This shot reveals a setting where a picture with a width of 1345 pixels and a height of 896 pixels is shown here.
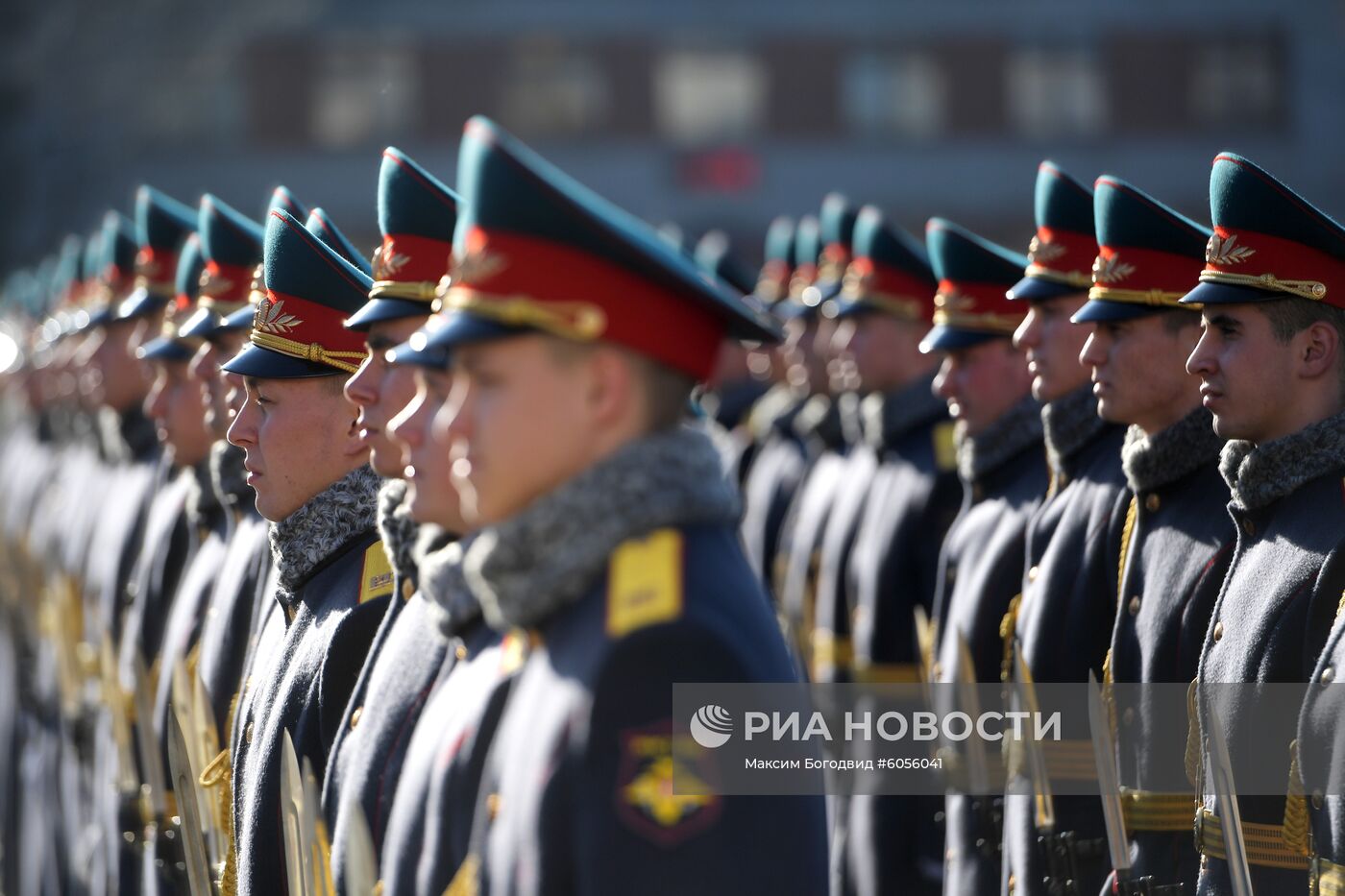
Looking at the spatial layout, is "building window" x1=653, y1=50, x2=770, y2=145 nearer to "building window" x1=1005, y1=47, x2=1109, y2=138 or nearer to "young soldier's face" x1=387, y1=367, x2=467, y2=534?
"building window" x1=1005, y1=47, x2=1109, y2=138

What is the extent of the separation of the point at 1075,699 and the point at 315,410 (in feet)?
6.69

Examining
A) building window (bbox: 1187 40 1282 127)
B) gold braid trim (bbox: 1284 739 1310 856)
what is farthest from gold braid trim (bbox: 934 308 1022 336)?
building window (bbox: 1187 40 1282 127)

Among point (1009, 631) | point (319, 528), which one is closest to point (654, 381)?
point (319, 528)

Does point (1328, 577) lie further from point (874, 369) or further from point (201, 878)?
point (874, 369)

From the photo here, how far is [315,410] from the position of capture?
177 inches

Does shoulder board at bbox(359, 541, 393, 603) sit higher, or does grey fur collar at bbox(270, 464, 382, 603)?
grey fur collar at bbox(270, 464, 382, 603)

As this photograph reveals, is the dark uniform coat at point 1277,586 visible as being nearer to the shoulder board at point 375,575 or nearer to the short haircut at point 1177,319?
the short haircut at point 1177,319

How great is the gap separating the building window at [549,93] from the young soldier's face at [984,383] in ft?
88.7

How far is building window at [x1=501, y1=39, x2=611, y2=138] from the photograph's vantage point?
32719 millimetres

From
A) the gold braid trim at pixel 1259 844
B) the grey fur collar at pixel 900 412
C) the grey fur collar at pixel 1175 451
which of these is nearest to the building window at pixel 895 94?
the grey fur collar at pixel 900 412

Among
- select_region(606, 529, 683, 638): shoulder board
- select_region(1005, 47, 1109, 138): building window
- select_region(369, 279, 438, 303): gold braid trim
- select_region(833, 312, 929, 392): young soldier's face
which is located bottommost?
select_region(606, 529, 683, 638): shoulder board

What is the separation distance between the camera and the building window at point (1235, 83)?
33.5 metres

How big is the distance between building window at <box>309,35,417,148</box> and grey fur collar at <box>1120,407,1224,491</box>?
28.6 meters

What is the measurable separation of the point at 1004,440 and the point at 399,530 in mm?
2737
